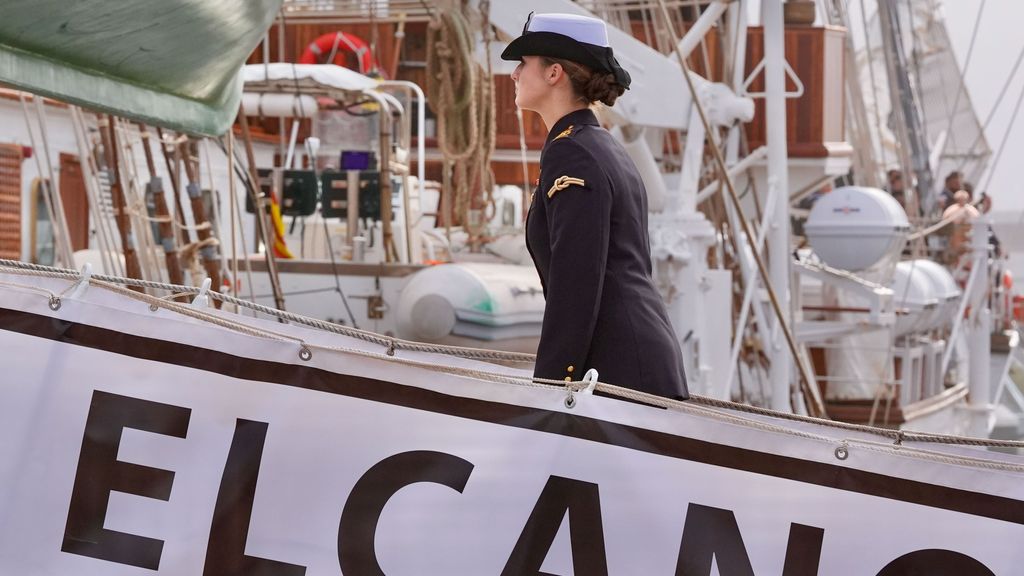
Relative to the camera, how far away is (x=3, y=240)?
34.2 feet

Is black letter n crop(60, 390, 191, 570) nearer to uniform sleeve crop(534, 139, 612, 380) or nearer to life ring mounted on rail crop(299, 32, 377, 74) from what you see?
uniform sleeve crop(534, 139, 612, 380)

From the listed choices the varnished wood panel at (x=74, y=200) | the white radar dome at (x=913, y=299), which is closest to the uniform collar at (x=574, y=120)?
the varnished wood panel at (x=74, y=200)

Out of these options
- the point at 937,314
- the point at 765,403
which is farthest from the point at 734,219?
the point at 937,314

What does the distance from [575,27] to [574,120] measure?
161 millimetres

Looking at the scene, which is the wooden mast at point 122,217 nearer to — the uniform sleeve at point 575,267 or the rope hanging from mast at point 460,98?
the rope hanging from mast at point 460,98

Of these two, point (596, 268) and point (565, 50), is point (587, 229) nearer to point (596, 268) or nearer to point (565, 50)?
point (596, 268)

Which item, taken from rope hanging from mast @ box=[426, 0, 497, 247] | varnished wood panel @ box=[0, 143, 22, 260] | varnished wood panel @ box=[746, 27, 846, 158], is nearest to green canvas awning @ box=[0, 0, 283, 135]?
rope hanging from mast @ box=[426, 0, 497, 247]

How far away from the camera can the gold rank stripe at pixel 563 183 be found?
233 cm

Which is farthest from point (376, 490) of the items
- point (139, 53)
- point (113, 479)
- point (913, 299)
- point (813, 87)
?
point (913, 299)

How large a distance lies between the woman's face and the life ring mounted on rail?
1153 cm

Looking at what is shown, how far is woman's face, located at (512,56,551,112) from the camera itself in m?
2.46

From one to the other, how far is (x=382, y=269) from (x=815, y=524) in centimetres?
645

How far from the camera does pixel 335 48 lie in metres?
14.0

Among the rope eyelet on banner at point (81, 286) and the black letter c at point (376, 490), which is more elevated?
the rope eyelet on banner at point (81, 286)
